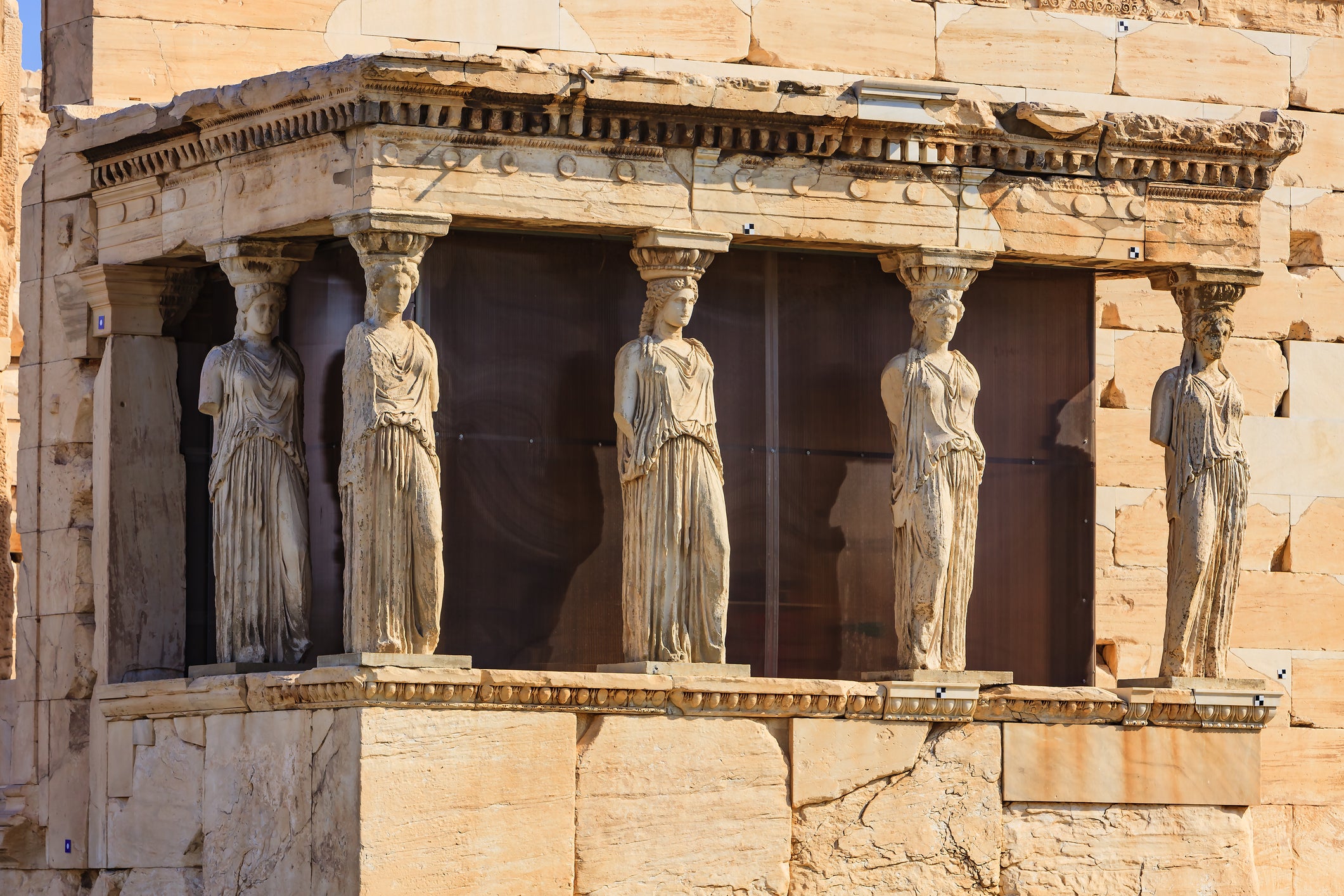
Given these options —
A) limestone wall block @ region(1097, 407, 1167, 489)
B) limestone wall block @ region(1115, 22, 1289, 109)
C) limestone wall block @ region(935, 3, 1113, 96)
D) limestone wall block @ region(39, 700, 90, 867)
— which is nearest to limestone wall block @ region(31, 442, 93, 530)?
limestone wall block @ region(39, 700, 90, 867)

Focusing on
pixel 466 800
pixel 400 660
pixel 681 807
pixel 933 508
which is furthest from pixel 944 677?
pixel 400 660

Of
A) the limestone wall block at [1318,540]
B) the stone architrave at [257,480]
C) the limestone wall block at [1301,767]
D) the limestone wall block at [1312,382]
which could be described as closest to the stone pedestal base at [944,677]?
the stone architrave at [257,480]

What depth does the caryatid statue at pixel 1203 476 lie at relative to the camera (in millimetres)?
12297

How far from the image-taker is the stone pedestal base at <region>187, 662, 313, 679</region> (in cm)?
1156

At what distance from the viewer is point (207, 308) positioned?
41.6 ft

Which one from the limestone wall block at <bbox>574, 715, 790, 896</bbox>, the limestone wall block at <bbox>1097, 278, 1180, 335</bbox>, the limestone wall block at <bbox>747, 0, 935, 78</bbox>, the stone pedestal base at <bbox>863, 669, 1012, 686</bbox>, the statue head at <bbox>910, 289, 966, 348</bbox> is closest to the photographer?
the limestone wall block at <bbox>574, 715, 790, 896</bbox>

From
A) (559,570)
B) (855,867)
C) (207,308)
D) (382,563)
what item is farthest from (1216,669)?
(207,308)

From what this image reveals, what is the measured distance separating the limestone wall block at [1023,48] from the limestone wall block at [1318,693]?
296 centimetres

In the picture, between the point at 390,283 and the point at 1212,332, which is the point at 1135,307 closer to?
the point at 1212,332

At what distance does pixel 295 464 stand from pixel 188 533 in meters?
0.95

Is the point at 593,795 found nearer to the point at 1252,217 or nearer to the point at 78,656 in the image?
the point at 78,656

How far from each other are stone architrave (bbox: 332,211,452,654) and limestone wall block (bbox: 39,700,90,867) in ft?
6.81

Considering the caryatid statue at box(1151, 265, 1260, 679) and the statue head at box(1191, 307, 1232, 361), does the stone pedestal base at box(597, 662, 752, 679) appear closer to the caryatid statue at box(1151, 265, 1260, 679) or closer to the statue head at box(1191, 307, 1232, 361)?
the caryatid statue at box(1151, 265, 1260, 679)

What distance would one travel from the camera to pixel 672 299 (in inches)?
456
